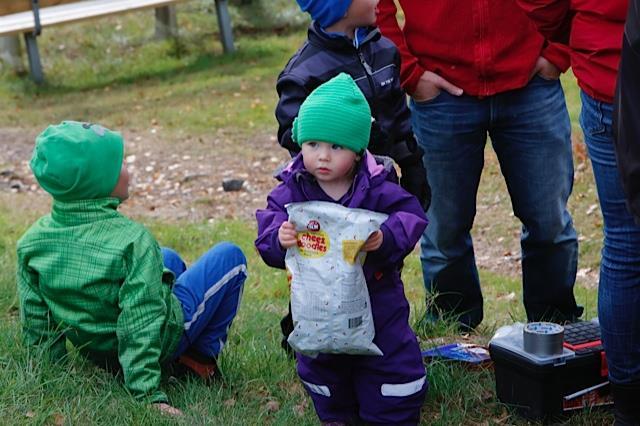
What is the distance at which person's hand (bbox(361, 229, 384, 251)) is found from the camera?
321cm

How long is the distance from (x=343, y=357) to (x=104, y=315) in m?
0.86

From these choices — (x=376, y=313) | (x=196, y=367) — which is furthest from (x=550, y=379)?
(x=196, y=367)

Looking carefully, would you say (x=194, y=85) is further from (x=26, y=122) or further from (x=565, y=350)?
(x=565, y=350)

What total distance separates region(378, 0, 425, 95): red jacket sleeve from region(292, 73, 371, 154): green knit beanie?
0.97 meters

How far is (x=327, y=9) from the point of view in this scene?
3717mm

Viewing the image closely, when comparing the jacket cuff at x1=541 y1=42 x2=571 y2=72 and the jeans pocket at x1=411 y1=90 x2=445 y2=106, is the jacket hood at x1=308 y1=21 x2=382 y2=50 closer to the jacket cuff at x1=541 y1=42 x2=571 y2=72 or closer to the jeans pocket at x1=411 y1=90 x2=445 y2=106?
the jeans pocket at x1=411 y1=90 x2=445 y2=106

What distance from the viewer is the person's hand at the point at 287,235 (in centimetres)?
325

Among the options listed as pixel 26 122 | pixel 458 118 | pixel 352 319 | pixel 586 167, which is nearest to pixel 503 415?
pixel 352 319

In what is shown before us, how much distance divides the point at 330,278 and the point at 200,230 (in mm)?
5260

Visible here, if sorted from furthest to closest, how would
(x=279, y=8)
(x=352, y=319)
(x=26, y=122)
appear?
(x=279, y=8), (x=26, y=122), (x=352, y=319)

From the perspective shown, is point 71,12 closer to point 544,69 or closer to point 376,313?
point 544,69

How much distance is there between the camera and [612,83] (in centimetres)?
326

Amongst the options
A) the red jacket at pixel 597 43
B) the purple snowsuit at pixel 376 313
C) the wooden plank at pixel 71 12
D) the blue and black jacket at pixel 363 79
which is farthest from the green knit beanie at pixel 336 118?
the wooden plank at pixel 71 12

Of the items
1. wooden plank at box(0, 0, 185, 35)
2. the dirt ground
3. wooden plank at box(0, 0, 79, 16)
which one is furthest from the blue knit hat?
wooden plank at box(0, 0, 79, 16)
